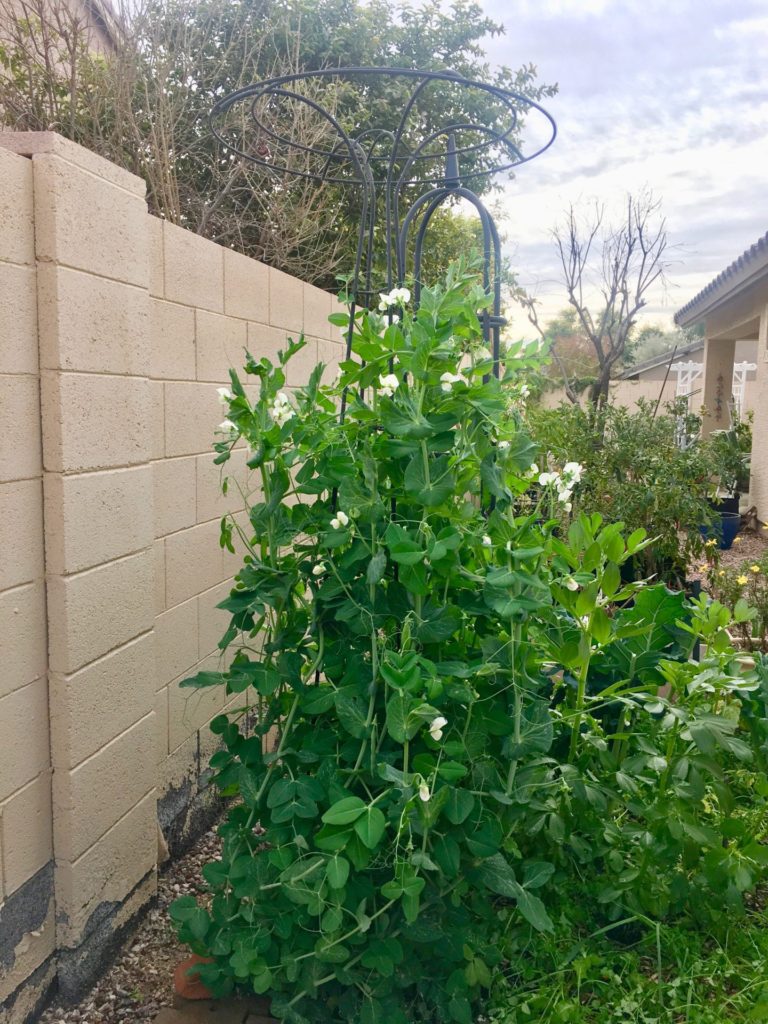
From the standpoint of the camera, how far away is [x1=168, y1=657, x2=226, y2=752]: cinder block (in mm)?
2516

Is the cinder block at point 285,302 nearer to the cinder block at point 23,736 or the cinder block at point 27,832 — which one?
the cinder block at point 23,736

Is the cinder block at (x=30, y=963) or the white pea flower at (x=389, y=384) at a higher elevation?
the white pea flower at (x=389, y=384)

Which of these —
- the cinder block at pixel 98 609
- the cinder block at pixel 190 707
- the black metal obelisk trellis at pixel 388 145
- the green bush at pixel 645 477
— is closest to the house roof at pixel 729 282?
the black metal obelisk trellis at pixel 388 145

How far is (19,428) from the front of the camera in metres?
1.69

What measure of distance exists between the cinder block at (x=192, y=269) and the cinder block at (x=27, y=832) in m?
1.32

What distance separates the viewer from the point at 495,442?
68.9 inches

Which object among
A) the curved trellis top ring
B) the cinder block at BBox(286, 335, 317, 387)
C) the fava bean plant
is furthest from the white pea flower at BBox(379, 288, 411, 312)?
the curved trellis top ring

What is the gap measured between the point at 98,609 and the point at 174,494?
61 centimetres

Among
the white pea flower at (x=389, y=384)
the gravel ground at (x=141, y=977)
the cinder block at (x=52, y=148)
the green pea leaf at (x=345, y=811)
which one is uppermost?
the cinder block at (x=52, y=148)

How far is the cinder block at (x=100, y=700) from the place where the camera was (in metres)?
1.83

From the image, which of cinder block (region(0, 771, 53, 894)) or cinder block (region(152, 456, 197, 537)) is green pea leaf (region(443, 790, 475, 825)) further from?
cinder block (region(152, 456, 197, 537))

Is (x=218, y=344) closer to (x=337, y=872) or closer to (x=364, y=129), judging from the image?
(x=337, y=872)

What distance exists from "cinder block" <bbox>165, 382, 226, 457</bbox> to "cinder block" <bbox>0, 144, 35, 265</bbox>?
2.42 ft

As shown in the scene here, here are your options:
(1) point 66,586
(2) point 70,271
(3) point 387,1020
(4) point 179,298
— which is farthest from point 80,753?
(4) point 179,298
